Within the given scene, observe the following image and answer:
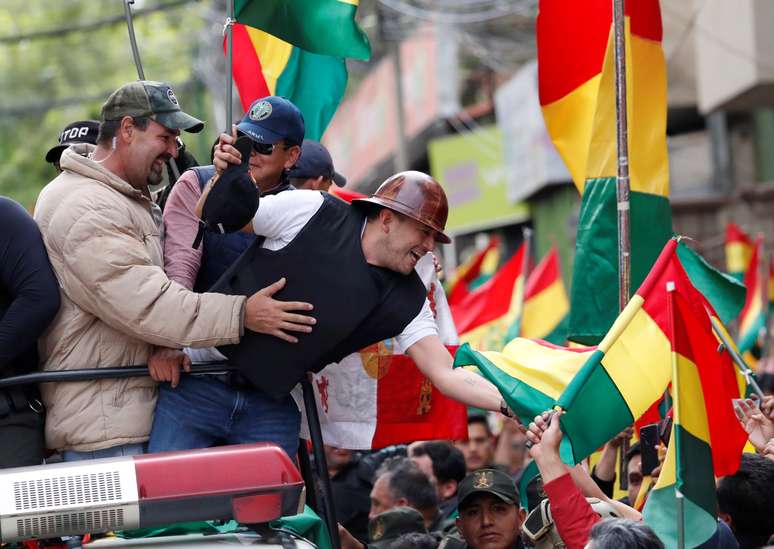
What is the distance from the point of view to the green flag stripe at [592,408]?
514 centimetres

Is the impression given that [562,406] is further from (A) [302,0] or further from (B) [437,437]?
(A) [302,0]

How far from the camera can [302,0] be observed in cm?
646

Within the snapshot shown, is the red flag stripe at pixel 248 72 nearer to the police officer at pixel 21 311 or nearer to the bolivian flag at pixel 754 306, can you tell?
the police officer at pixel 21 311

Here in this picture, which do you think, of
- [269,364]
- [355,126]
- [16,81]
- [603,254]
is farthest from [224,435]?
[16,81]

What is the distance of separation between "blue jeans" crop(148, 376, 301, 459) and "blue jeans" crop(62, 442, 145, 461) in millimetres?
53

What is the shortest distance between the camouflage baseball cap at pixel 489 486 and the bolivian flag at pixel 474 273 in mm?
5710

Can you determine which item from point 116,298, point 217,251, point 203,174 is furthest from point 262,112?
point 116,298

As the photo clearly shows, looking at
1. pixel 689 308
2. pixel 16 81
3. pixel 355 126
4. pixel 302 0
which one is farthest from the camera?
pixel 16 81

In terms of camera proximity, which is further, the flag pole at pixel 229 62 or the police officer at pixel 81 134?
the police officer at pixel 81 134

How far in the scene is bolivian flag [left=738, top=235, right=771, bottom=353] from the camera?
1252 cm

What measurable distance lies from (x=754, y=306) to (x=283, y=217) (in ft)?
28.8

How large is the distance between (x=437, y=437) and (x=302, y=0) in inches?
80.9

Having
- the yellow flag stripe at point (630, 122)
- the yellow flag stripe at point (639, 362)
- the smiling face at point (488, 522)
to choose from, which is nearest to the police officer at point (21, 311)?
the yellow flag stripe at point (639, 362)

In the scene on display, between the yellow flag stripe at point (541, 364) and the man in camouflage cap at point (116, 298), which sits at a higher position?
the man in camouflage cap at point (116, 298)
